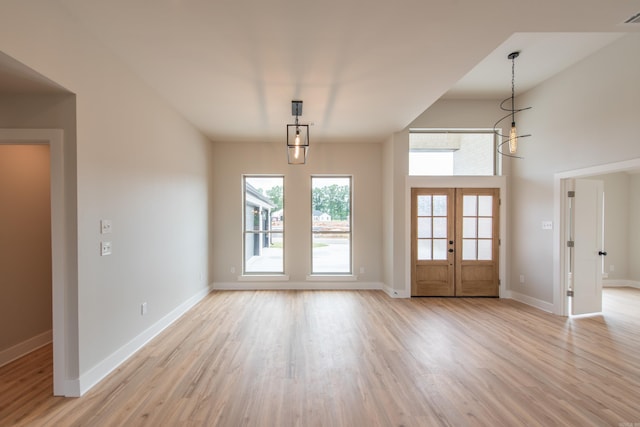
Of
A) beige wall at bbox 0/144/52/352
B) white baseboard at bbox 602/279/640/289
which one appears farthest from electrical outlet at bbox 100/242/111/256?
white baseboard at bbox 602/279/640/289

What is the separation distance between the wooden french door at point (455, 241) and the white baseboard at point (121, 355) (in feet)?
13.3

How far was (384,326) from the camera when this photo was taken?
3865mm

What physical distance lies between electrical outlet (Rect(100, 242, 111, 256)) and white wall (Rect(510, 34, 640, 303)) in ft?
19.1

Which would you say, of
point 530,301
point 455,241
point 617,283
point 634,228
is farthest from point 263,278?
point 634,228

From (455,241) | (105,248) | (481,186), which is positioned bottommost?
(455,241)

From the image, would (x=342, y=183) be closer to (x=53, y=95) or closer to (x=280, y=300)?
(x=280, y=300)

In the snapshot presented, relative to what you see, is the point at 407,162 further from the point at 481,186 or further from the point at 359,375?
the point at 359,375

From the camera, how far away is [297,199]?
233 inches

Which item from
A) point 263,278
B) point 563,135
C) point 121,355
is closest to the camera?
point 121,355

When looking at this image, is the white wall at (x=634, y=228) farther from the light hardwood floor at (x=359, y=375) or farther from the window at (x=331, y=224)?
→ the window at (x=331, y=224)

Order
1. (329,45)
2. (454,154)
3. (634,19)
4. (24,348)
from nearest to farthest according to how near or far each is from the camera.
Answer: (634,19) < (329,45) < (24,348) < (454,154)

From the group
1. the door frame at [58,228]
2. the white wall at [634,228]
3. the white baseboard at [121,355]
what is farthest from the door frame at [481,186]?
the door frame at [58,228]

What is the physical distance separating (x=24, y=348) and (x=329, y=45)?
4.40 metres

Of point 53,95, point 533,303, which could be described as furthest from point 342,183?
point 53,95
